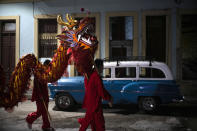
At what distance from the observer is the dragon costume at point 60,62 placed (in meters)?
4.23

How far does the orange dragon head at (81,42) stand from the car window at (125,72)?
3.91 meters

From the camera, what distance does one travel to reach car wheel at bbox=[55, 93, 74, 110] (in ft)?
28.0

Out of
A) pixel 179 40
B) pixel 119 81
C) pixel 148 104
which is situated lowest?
pixel 148 104

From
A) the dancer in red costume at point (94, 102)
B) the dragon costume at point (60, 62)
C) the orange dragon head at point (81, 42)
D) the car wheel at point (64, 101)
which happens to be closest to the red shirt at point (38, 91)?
the dragon costume at point (60, 62)

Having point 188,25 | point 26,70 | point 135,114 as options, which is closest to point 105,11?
point 188,25

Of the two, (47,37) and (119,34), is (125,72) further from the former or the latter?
(47,37)

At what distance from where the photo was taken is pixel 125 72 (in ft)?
27.1

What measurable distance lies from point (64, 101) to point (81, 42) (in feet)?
15.5

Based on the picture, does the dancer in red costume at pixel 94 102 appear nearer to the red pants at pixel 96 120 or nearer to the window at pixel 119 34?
the red pants at pixel 96 120

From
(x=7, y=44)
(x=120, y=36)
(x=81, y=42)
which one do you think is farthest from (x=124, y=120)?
(x=7, y=44)

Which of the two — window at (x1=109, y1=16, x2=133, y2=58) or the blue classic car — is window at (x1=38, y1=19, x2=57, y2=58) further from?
the blue classic car

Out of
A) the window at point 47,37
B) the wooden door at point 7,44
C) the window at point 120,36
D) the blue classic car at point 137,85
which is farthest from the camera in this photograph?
the wooden door at point 7,44

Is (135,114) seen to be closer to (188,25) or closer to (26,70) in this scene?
(26,70)

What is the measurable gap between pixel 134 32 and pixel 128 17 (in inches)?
35.0
